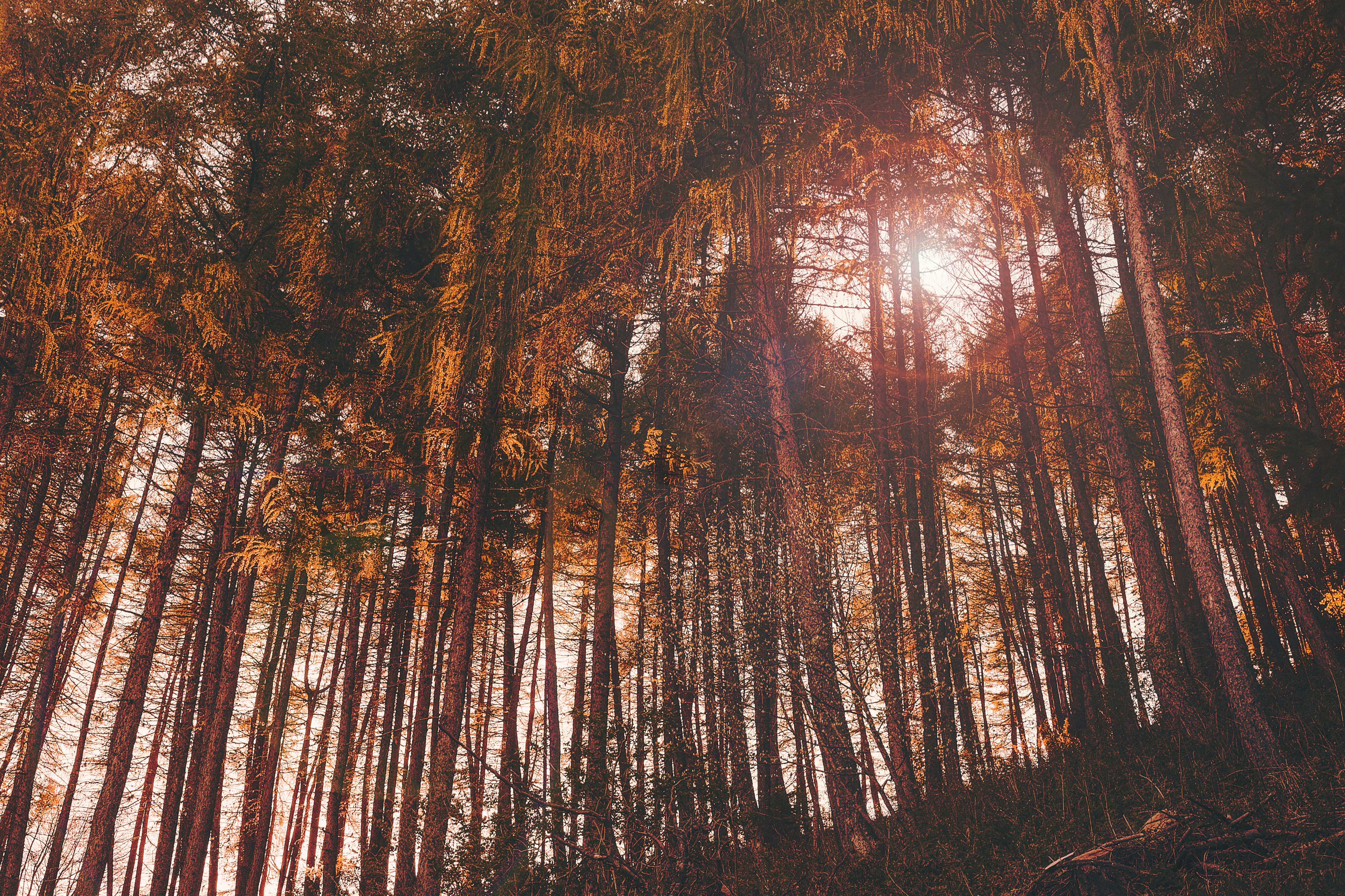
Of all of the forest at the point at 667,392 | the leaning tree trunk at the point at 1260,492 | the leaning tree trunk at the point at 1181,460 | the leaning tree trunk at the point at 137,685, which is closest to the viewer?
the leaning tree trunk at the point at 1181,460

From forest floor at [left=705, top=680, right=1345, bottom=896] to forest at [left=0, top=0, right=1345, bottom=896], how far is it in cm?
7

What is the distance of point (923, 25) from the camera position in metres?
7.58

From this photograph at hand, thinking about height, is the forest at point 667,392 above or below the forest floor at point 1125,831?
above

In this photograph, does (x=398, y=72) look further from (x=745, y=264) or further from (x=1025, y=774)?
(x=1025, y=774)

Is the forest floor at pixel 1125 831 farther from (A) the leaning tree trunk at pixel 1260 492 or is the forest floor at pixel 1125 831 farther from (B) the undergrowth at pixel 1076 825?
(A) the leaning tree trunk at pixel 1260 492

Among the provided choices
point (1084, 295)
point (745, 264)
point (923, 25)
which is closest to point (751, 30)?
point (923, 25)

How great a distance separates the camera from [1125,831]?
5.28 meters

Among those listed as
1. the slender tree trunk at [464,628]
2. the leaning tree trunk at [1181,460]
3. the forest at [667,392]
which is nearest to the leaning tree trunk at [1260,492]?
the forest at [667,392]

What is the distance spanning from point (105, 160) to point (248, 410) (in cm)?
372

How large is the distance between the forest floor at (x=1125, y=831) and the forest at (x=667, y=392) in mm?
74

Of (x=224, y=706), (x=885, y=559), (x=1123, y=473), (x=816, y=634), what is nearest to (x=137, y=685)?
(x=224, y=706)

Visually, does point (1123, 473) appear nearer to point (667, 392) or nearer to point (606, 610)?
point (667, 392)

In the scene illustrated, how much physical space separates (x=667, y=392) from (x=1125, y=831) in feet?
30.8

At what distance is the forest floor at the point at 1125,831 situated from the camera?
4.05 metres
